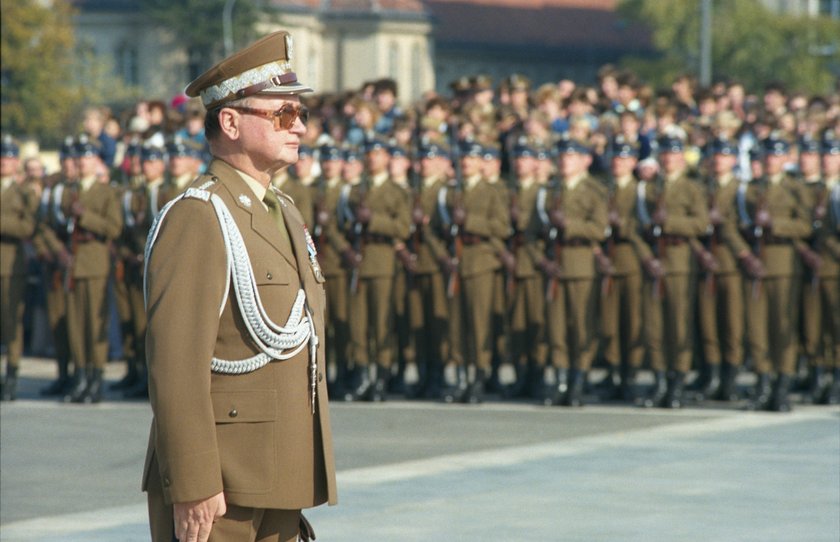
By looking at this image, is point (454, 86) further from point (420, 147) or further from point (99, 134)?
point (420, 147)

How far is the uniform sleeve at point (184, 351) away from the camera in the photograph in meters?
4.78

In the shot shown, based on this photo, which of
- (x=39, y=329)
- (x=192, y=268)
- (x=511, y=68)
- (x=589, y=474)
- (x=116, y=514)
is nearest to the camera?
(x=192, y=268)

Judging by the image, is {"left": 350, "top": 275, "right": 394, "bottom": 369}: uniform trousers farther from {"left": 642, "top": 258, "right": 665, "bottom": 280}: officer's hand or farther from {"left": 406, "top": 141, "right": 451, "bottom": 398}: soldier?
{"left": 642, "top": 258, "right": 665, "bottom": 280}: officer's hand

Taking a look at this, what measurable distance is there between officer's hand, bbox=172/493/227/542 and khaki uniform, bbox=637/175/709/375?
8578mm

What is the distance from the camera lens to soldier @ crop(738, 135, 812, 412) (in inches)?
511

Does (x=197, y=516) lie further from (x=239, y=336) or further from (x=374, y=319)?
(x=374, y=319)

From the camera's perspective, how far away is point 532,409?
13.2 m

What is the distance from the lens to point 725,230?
1314 cm

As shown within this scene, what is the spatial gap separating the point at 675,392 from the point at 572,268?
1.09 metres

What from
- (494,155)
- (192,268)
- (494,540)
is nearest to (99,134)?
(494,155)

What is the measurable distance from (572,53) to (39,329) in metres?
87.9

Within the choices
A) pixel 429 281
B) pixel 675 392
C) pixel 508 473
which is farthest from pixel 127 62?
pixel 508 473

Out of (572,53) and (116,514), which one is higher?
(572,53)

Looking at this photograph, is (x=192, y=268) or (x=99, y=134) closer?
(x=192, y=268)
